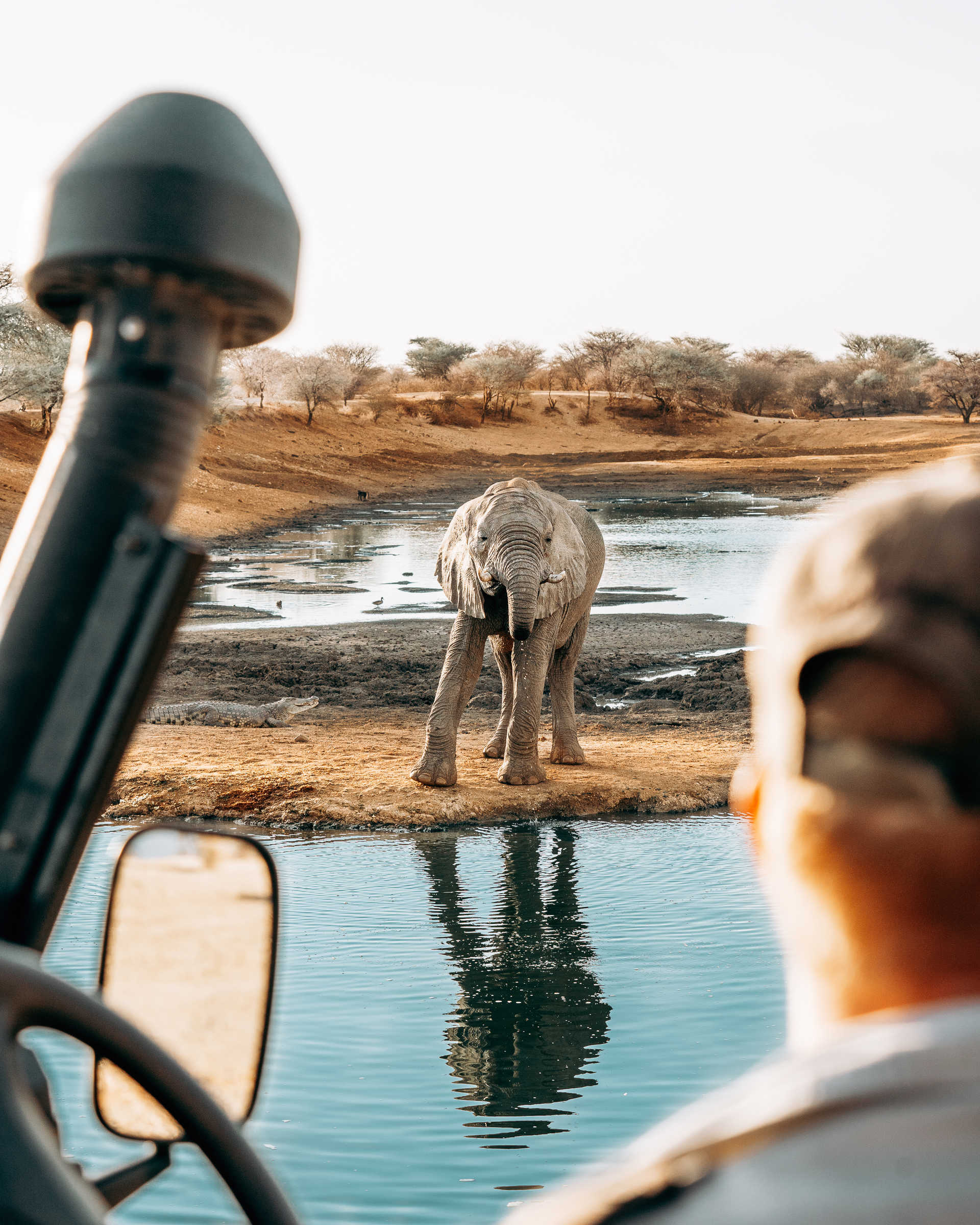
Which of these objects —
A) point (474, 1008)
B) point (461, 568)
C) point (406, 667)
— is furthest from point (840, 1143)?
point (406, 667)

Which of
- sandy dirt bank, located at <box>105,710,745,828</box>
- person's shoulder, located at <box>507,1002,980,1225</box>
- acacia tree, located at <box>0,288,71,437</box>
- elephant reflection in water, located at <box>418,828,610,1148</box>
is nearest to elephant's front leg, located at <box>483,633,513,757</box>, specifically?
sandy dirt bank, located at <box>105,710,745,828</box>

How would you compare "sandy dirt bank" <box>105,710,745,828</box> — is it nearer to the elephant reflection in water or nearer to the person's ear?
the elephant reflection in water

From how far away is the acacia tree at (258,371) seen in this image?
58500 mm

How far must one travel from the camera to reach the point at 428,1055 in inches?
207

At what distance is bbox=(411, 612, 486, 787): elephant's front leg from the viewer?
9.02 meters

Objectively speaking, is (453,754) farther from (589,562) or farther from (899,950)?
(899,950)

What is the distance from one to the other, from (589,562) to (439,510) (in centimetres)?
3096

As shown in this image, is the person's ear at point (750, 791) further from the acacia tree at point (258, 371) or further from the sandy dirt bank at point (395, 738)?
the acacia tree at point (258, 371)

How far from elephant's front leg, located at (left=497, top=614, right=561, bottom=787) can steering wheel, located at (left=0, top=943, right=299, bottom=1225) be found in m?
7.98

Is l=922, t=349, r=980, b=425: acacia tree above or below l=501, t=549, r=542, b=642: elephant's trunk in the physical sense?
above

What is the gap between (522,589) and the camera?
30.3 ft

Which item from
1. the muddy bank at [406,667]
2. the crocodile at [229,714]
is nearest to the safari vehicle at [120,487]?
the crocodile at [229,714]

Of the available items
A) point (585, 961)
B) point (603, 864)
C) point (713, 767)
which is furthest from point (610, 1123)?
point (713, 767)

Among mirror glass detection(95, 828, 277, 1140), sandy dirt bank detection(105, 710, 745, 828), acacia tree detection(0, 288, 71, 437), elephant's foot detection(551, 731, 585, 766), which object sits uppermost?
acacia tree detection(0, 288, 71, 437)
